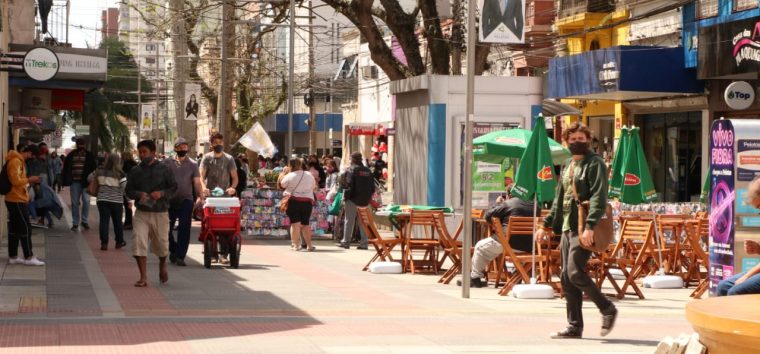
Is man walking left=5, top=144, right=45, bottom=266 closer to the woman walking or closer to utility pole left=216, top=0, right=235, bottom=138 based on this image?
the woman walking

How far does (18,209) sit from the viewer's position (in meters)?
18.5

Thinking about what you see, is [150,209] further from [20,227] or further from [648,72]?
[648,72]

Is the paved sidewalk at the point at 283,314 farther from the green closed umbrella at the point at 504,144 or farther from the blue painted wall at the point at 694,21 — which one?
the blue painted wall at the point at 694,21

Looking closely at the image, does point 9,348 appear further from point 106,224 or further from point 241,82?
point 241,82

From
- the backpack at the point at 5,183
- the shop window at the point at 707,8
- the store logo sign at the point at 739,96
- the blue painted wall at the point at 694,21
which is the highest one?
the shop window at the point at 707,8

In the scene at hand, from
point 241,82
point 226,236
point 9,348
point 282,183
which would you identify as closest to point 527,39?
point 241,82

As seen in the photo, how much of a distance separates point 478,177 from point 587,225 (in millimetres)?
11202

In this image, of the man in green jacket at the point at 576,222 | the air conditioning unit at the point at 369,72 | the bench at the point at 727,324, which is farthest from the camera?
the air conditioning unit at the point at 369,72

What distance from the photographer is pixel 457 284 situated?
17.8 meters

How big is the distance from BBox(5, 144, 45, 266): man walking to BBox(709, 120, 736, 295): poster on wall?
8.66 meters

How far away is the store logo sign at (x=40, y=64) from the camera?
75.4ft

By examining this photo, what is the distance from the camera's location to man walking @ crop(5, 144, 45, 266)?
1830 centimetres

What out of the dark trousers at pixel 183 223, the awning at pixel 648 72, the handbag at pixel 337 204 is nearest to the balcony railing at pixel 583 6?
the awning at pixel 648 72

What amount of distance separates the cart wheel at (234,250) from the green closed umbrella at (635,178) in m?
5.11
